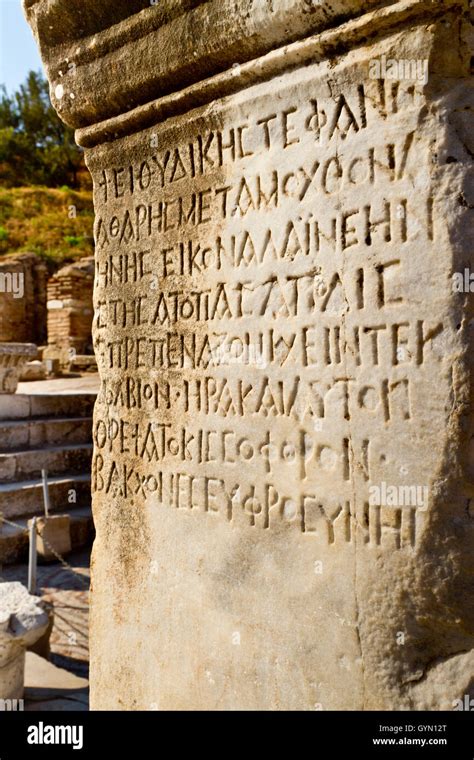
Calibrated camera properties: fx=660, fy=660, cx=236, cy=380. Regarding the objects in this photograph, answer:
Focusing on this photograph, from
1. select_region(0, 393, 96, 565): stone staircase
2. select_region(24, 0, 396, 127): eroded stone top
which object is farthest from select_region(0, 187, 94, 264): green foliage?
select_region(24, 0, 396, 127): eroded stone top

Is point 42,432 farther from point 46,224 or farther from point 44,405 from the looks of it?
point 46,224

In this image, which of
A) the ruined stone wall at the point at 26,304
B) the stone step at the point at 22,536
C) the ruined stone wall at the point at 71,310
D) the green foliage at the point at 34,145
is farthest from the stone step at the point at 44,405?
the green foliage at the point at 34,145

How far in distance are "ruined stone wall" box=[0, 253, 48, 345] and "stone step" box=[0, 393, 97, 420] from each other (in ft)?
31.0

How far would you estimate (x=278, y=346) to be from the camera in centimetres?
161

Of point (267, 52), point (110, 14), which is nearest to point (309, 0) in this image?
point (267, 52)

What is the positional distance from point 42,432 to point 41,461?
48 centimetres

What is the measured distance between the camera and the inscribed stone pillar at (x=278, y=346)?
137 cm

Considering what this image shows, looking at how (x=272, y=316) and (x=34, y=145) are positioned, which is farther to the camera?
(x=34, y=145)

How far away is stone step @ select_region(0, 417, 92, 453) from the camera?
21.9ft

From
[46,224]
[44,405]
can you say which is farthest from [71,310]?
[46,224]

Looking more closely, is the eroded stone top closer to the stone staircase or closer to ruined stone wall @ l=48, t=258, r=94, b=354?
the stone staircase

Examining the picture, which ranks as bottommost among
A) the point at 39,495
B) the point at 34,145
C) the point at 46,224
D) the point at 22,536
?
the point at 22,536

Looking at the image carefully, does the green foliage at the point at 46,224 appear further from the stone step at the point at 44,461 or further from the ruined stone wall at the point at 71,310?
the stone step at the point at 44,461

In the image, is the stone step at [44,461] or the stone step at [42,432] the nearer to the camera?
the stone step at [44,461]
